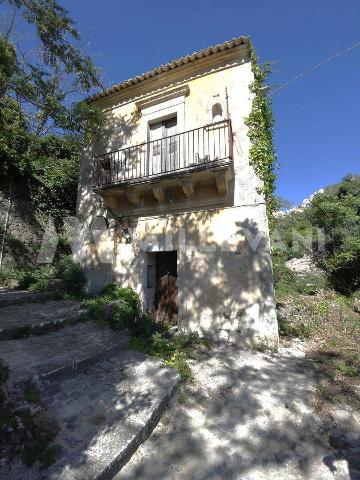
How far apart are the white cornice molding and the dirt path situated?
6881 mm

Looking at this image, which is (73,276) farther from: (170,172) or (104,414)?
(104,414)

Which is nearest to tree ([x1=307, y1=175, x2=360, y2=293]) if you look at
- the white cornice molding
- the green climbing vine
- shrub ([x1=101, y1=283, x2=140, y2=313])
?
the green climbing vine

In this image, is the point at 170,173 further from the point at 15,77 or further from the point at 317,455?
the point at 317,455

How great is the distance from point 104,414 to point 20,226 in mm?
7932

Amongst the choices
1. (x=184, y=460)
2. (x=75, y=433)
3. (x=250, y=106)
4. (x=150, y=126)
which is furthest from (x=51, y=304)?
(x=250, y=106)

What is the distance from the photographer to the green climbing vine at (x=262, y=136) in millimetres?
6258

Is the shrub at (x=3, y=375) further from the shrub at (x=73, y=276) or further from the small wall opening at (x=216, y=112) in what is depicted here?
the small wall opening at (x=216, y=112)

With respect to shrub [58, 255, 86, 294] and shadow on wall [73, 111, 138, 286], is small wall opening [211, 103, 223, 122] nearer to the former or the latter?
shadow on wall [73, 111, 138, 286]

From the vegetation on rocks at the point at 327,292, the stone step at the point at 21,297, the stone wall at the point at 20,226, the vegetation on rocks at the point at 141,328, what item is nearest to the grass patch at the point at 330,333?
the vegetation on rocks at the point at 327,292

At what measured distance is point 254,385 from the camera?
167 inches

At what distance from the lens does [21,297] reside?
6.08 m

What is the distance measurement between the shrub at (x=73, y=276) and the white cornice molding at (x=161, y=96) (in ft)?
16.5

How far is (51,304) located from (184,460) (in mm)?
4615

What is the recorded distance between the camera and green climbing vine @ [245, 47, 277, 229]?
626 centimetres
